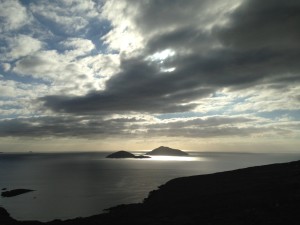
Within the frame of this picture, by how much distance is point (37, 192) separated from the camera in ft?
327

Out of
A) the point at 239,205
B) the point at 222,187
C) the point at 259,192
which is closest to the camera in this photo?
the point at 239,205

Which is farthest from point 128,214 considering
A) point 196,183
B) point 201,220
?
point 196,183

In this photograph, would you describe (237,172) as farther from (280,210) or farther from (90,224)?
(90,224)

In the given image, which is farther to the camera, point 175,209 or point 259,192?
point 259,192

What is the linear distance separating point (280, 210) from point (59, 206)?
5791 cm

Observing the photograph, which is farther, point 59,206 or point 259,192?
point 59,206

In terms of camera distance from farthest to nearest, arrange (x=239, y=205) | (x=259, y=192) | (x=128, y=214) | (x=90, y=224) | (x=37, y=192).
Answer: (x=37, y=192) < (x=259, y=192) < (x=128, y=214) < (x=239, y=205) < (x=90, y=224)

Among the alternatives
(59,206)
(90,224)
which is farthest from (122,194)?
(90,224)

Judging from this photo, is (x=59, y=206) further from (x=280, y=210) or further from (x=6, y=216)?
(x=280, y=210)

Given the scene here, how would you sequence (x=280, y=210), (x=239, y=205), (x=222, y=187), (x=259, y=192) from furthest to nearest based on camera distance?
(x=222, y=187)
(x=259, y=192)
(x=239, y=205)
(x=280, y=210)

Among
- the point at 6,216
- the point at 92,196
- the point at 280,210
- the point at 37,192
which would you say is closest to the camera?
the point at 280,210

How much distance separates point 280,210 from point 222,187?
32.2m

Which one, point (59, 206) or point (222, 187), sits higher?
point (222, 187)

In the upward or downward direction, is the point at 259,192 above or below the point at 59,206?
above
